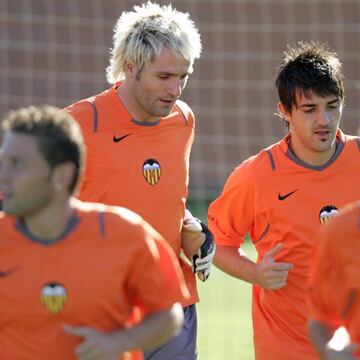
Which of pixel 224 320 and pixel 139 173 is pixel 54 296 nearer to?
pixel 139 173

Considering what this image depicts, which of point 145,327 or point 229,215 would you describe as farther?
point 229,215

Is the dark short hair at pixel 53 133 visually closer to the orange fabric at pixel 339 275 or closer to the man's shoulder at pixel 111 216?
the man's shoulder at pixel 111 216

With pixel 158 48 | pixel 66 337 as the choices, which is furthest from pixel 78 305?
pixel 158 48

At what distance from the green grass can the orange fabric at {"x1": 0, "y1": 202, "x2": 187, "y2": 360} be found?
5229mm

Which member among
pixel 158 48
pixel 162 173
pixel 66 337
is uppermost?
pixel 158 48

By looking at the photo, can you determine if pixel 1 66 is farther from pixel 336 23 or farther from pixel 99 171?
pixel 99 171

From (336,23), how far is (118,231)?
12867 mm

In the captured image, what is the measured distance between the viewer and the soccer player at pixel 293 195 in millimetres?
5418

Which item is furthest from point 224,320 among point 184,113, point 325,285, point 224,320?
point 325,285

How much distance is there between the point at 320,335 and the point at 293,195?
5.67 ft

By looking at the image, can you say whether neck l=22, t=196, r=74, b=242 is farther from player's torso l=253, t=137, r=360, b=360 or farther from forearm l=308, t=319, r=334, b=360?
player's torso l=253, t=137, r=360, b=360

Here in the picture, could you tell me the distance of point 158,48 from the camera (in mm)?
5488

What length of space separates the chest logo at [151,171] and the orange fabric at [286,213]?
15.7 inches

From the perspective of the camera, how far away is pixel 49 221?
3863 millimetres
